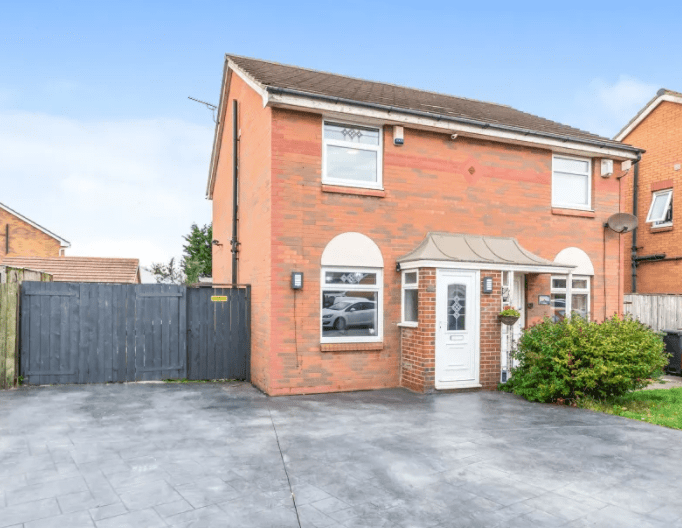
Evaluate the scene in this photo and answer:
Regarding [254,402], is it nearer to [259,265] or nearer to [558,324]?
[259,265]

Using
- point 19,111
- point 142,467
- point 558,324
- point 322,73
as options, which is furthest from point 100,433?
point 19,111

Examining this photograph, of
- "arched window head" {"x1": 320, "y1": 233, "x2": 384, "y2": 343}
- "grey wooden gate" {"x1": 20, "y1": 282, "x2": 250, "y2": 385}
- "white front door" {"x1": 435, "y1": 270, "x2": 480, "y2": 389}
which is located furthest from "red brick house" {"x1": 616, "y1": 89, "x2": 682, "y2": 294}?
"grey wooden gate" {"x1": 20, "y1": 282, "x2": 250, "y2": 385}

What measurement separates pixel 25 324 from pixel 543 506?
906 cm

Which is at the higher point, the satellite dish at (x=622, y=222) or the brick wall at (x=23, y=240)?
the brick wall at (x=23, y=240)

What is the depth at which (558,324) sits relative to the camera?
27.9 feet

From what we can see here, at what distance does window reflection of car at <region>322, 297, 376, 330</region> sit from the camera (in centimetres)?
899

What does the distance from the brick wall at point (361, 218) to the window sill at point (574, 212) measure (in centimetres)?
4

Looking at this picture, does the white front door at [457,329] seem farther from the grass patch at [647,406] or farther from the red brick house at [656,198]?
the red brick house at [656,198]

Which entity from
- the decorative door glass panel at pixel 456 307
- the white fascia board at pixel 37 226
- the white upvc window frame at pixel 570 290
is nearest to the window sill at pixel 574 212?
the white upvc window frame at pixel 570 290

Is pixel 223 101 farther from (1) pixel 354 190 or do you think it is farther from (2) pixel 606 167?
(2) pixel 606 167

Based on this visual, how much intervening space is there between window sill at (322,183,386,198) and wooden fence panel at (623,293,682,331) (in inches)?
309

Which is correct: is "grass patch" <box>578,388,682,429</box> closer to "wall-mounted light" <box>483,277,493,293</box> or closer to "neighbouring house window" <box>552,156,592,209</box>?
"wall-mounted light" <box>483,277,493,293</box>

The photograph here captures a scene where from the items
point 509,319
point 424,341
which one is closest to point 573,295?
point 509,319

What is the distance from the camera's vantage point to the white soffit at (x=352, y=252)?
29.4ft
